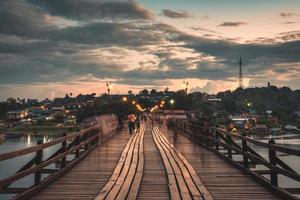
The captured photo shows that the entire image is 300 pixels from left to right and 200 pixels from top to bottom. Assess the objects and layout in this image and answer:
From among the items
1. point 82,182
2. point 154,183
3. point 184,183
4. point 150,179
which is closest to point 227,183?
point 184,183

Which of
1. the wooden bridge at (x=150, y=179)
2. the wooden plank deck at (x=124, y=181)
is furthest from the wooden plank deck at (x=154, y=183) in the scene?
the wooden plank deck at (x=124, y=181)

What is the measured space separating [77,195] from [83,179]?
270 cm

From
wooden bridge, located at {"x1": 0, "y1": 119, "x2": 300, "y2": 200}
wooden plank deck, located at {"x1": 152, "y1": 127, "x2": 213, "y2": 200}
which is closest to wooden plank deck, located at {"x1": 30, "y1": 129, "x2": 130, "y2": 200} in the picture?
wooden bridge, located at {"x1": 0, "y1": 119, "x2": 300, "y2": 200}

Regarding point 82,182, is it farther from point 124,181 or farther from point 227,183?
point 227,183

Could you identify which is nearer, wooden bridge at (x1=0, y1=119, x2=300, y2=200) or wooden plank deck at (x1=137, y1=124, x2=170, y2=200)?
wooden bridge at (x1=0, y1=119, x2=300, y2=200)

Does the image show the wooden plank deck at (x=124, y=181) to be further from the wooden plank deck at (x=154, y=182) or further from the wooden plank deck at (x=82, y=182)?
the wooden plank deck at (x=82, y=182)

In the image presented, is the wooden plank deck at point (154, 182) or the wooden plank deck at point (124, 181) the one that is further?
the wooden plank deck at point (154, 182)

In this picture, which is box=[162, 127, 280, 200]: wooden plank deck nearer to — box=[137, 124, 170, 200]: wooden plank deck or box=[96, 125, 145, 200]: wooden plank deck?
box=[137, 124, 170, 200]: wooden plank deck

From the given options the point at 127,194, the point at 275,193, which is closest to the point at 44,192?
the point at 127,194

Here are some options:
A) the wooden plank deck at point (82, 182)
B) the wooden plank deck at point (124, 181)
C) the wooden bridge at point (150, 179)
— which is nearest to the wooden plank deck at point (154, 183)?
the wooden bridge at point (150, 179)

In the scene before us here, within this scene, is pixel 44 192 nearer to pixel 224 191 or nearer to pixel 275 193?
pixel 224 191

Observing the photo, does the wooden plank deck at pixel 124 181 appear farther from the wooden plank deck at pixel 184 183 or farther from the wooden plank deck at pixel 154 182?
the wooden plank deck at pixel 184 183

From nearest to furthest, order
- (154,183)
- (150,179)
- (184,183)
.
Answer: (184,183) < (154,183) < (150,179)

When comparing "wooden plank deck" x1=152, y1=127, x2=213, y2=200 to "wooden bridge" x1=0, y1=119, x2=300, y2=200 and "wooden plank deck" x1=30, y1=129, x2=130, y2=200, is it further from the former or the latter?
"wooden plank deck" x1=30, y1=129, x2=130, y2=200
